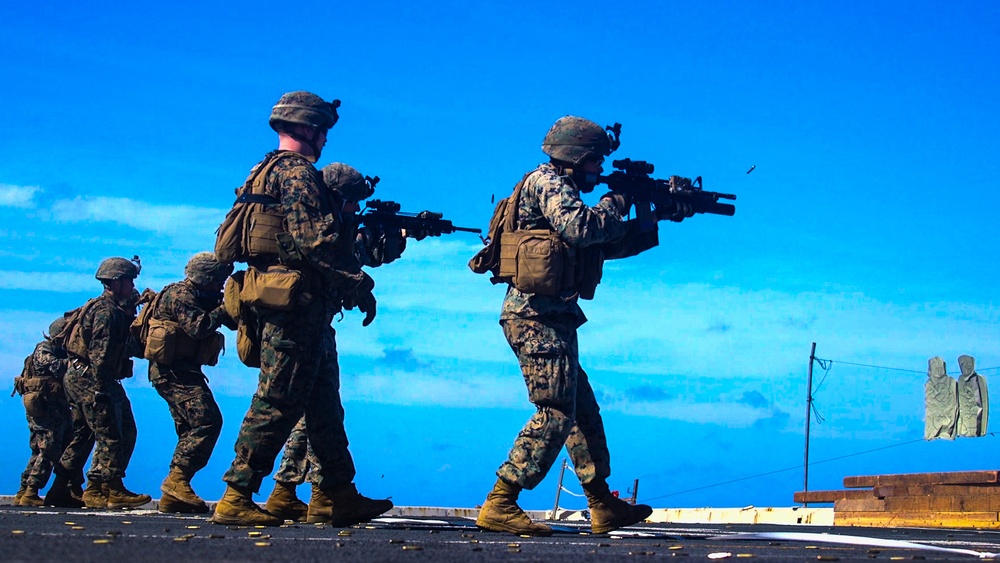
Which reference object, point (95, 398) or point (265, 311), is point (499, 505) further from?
point (95, 398)

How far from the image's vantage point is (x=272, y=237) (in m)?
7.25

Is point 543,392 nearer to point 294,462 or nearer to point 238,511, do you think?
point 238,511

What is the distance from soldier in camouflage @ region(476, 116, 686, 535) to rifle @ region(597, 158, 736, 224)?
343mm

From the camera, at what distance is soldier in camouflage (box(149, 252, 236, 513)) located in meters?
11.3

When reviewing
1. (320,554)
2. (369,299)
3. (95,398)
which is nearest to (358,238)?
(369,299)

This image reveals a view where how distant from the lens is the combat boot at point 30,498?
48.2ft

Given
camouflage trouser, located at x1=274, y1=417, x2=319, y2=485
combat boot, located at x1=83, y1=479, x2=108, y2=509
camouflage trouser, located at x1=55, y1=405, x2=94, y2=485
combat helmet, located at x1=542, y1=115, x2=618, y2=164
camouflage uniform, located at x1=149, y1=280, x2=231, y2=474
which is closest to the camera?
combat helmet, located at x1=542, y1=115, x2=618, y2=164

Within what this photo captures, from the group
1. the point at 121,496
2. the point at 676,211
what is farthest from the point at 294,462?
the point at 121,496

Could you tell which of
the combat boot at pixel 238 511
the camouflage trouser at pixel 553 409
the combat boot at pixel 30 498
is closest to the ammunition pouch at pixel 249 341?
the combat boot at pixel 238 511

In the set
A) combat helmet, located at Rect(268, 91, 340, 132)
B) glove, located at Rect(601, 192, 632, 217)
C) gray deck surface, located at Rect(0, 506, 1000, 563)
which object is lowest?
A: gray deck surface, located at Rect(0, 506, 1000, 563)

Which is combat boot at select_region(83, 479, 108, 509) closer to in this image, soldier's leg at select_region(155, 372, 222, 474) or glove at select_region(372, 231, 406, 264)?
soldier's leg at select_region(155, 372, 222, 474)

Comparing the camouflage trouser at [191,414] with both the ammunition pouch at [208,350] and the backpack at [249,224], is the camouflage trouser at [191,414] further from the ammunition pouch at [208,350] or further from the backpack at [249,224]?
the backpack at [249,224]

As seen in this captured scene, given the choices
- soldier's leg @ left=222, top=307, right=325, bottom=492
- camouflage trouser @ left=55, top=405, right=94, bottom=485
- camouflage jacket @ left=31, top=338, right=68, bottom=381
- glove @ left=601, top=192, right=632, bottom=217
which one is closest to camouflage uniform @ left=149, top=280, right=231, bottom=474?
camouflage trouser @ left=55, top=405, right=94, bottom=485

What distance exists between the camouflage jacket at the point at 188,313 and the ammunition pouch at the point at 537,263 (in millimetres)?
4555
